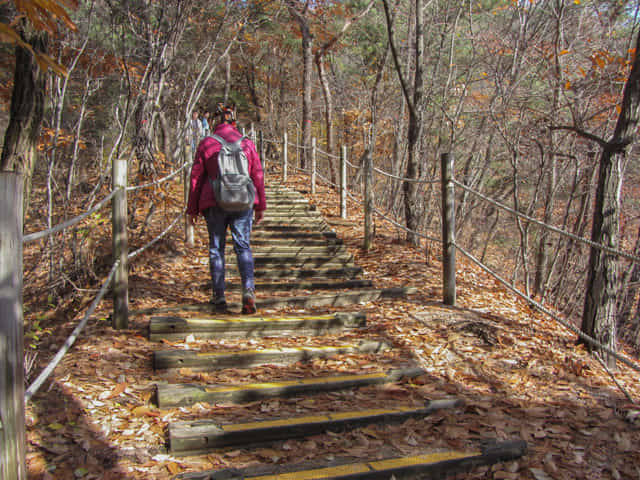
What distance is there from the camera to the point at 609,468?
110 inches

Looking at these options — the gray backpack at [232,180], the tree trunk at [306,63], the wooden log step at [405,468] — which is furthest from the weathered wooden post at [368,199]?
the tree trunk at [306,63]

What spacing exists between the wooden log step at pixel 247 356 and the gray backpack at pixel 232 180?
135 cm

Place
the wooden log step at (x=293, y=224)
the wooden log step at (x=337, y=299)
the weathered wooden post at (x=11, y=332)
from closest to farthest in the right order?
the weathered wooden post at (x=11, y=332), the wooden log step at (x=337, y=299), the wooden log step at (x=293, y=224)

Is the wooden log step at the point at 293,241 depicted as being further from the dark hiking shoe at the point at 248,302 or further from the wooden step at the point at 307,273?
the dark hiking shoe at the point at 248,302

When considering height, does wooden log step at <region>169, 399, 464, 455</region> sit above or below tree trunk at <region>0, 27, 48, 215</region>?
below

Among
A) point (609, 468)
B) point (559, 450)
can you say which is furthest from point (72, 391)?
point (609, 468)

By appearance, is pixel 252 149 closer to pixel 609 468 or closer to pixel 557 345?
pixel 557 345

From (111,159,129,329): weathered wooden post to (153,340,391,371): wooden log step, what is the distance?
0.67m

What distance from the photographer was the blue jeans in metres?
4.59

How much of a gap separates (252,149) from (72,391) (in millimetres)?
2604

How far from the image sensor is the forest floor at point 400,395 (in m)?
2.70

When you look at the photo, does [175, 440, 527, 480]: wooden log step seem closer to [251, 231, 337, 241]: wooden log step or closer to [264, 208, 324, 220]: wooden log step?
[251, 231, 337, 241]: wooden log step

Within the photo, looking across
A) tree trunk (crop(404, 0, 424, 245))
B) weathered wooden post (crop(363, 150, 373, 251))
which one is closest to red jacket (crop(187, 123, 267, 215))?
weathered wooden post (crop(363, 150, 373, 251))

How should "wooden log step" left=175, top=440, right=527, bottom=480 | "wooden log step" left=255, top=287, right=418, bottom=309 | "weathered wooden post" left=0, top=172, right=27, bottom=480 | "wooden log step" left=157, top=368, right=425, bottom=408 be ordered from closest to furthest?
"weathered wooden post" left=0, top=172, right=27, bottom=480 < "wooden log step" left=175, top=440, right=527, bottom=480 < "wooden log step" left=157, top=368, right=425, bottom=408 < "wooden log step" left=255, top=287, right=418, bottom=309
